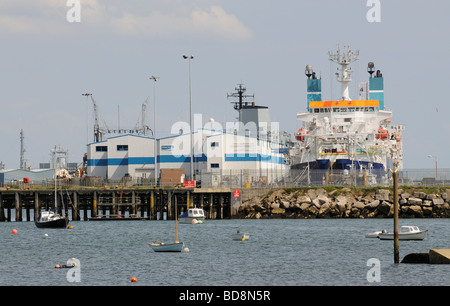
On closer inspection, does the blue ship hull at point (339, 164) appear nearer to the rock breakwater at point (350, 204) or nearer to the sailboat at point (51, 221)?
the rock breakwater at point (350, 204)

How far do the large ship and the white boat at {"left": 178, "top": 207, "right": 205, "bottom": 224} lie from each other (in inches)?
766

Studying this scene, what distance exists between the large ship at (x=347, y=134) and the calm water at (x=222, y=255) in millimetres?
17059

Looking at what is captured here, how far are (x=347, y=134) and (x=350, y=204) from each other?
59.4ft

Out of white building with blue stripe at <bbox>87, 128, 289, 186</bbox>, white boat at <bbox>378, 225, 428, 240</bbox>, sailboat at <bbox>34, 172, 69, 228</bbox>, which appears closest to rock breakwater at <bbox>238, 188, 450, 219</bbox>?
white building with blue stripe at <bbox>87, 128, 289, 186</bbox>

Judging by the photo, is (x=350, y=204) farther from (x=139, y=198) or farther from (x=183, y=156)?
(x=183, y=156)

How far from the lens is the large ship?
106125mm

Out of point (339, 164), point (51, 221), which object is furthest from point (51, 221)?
point (339, 164)

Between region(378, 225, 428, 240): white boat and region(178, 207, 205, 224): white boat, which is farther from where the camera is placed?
region(178, 207, 205, 224): white boat

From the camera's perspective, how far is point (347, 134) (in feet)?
355

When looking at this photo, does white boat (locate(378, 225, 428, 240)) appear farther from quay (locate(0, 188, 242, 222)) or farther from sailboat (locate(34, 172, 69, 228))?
sailboat (locate(34, 172, 69, 228))

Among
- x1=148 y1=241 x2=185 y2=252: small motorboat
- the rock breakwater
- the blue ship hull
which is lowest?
x1=148 y1=241 x2=185 y2=252: small motorboat

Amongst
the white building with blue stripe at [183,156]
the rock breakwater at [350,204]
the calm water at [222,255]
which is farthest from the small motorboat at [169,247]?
the white building with blue stripe at [183,156]

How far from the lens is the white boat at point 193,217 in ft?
294
